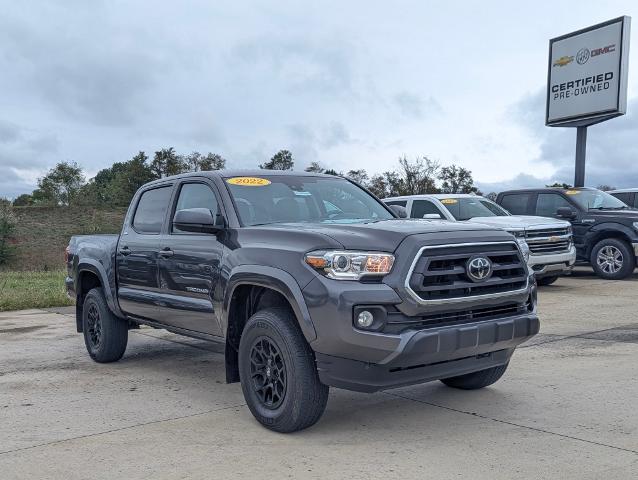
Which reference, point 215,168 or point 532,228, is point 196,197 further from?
point 215,168

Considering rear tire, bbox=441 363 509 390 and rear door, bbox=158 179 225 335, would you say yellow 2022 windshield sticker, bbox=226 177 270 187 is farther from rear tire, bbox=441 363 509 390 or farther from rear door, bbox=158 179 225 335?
rear tire, bbox=441 363 509 390

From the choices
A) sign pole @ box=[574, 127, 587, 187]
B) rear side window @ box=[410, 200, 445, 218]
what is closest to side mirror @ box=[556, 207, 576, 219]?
rear side window @ box=[410, 200, 445, 218]

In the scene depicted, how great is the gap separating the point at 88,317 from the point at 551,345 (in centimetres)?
504

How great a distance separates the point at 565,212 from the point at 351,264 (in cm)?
1066

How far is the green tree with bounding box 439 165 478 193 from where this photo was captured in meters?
41.2

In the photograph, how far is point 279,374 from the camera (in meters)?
4.57

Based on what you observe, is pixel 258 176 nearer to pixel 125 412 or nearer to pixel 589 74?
pixel 125 412

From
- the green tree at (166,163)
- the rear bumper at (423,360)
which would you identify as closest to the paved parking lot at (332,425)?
the rear bumper at (423,360)

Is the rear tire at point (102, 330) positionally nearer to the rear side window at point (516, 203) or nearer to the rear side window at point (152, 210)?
the rear side window at point (152, 210)

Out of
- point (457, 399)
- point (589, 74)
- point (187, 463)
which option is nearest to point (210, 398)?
point (187, 463)

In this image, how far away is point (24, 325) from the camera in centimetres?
1017

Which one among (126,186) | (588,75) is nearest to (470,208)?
(588,75)

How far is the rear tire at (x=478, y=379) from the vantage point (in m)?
5.49

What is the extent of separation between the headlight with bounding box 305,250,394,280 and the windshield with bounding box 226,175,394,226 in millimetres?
1001
